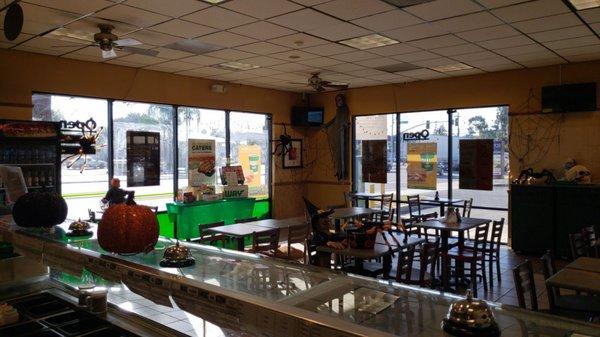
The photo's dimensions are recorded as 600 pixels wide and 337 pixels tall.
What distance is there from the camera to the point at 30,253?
2416mm

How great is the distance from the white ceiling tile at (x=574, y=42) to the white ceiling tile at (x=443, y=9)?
2156 mm

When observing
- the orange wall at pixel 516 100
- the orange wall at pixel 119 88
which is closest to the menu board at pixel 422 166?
the orange wall at pixel 516 100

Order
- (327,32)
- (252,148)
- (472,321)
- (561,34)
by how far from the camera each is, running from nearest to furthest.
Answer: (472,321) < (327,32) < (561,34) < (252,148)

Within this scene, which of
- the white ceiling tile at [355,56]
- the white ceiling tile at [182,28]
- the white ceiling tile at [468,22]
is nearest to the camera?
the white ceiling tile at [468,22]

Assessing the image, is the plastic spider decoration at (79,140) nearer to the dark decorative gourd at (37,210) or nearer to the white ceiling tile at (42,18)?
the white ceiling tile at (42,18)

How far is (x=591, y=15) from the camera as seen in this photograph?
499 cm

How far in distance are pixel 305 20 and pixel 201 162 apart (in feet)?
15.2

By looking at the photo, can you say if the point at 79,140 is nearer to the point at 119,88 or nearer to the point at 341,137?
the point at 119,88

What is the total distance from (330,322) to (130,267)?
0.96m

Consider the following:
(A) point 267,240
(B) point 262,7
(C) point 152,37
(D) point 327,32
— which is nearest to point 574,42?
(D) point 327,32

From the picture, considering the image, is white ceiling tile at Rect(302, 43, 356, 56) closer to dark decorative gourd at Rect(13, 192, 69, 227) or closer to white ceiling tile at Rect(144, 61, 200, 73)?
white ceiling tile at Rect(144, 61, 200, 73)

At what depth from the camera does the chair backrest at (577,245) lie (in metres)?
4.59

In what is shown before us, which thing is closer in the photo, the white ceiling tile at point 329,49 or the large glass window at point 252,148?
the white ceiling tile at point 329,49

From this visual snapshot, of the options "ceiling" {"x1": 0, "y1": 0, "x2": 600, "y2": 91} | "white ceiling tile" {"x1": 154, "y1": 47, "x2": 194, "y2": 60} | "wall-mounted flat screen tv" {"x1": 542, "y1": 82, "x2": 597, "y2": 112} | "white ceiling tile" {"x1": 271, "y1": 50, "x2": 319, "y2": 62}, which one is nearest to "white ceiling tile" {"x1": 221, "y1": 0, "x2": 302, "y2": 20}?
"ceiling" {"x1": 0, "y1": 0, "x2": 600, "y2": 91}
